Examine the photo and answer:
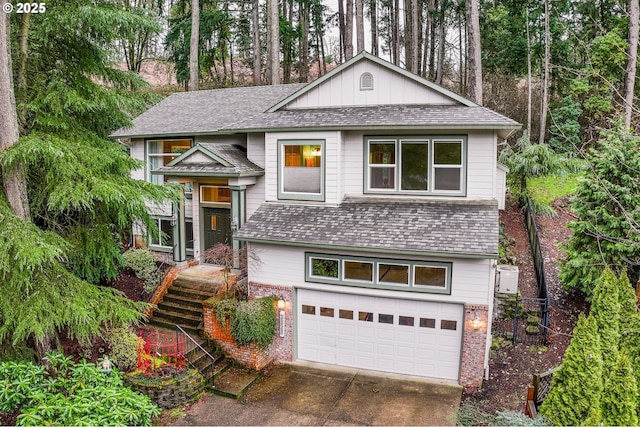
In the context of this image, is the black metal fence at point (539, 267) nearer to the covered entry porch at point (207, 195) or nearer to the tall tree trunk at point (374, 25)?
the covered entry porch at point (207, 195)

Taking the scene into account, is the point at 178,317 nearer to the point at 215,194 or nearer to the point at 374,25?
the point at 215,194

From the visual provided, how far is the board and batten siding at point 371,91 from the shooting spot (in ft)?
41.6

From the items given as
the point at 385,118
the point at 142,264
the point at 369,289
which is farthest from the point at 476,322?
the point at 142,264

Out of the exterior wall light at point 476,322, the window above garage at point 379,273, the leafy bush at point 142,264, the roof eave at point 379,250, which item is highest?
the roof eave at point 379,250

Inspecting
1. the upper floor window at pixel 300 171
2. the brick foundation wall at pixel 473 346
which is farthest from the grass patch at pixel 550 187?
the upper floor window at pixel 300 171

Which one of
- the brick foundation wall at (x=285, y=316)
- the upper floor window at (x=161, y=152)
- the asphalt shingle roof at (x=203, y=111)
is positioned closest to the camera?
the brick foundation wall at (x=285, y=316)

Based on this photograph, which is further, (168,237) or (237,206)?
(168,237)

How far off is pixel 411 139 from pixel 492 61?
21492mm

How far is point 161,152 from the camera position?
16812 millimetres

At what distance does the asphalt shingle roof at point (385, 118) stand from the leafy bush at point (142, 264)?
557cm

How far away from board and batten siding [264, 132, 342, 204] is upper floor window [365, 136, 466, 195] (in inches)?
36.7

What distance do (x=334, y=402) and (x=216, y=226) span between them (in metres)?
7.59

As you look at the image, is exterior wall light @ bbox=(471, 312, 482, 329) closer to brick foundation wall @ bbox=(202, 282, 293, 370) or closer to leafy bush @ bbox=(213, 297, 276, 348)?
brick foundation wall @ bbox=(202, 282, 293, 370)

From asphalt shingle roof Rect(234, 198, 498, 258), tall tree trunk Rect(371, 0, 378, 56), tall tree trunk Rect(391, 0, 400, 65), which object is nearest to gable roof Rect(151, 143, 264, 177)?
asphalt shingle roof Rect(234, 198, 498, 258)
